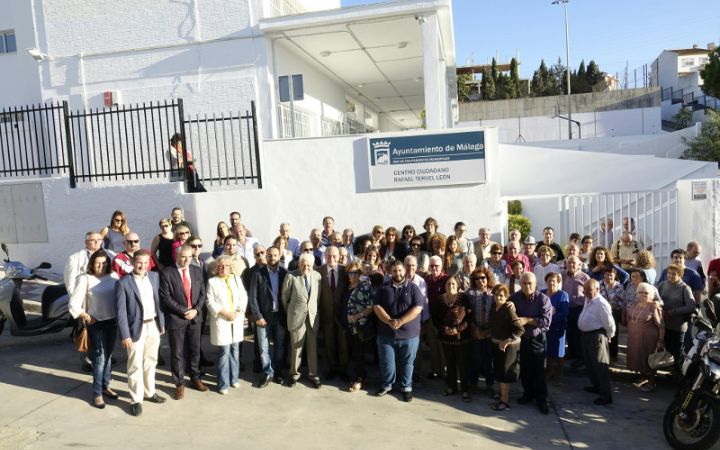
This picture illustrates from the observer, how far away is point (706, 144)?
20.1m

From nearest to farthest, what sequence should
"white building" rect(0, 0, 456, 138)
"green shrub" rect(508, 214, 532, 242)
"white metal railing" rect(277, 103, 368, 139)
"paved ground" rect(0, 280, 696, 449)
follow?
"paved ground" rect(0, 280, 696, 449)
"white building" rect(0, 0, 456, 138)
"white metal railing" rect(277, 103, 368, 139)
"green shrub" rect(508, 214, 532, 242)

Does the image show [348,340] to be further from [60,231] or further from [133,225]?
[60,231]

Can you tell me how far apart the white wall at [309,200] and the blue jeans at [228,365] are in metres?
3.39

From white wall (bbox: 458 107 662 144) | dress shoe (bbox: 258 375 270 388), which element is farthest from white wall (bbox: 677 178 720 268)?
white wall (bbox: 458 107 662 144)

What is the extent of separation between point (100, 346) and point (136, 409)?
2.48 ft

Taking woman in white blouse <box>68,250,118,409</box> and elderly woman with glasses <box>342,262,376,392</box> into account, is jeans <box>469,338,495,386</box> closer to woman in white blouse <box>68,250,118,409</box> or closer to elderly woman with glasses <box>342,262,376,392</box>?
elderly woman with glasses <box>342,262,376,392</box>

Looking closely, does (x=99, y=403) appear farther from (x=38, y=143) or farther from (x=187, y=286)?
(x=38, y=143)

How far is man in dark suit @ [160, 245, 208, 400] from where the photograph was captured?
19.7 feet

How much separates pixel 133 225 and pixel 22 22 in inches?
307

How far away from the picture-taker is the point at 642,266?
6.75 meters

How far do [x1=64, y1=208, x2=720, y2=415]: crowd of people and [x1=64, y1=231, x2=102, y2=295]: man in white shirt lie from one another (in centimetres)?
1

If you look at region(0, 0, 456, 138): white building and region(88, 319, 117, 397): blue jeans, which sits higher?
region(0, 0, 456, 138): white building

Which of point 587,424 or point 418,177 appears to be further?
point 418,177

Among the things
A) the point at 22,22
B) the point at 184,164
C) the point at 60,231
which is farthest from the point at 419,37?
the point at 22,22
